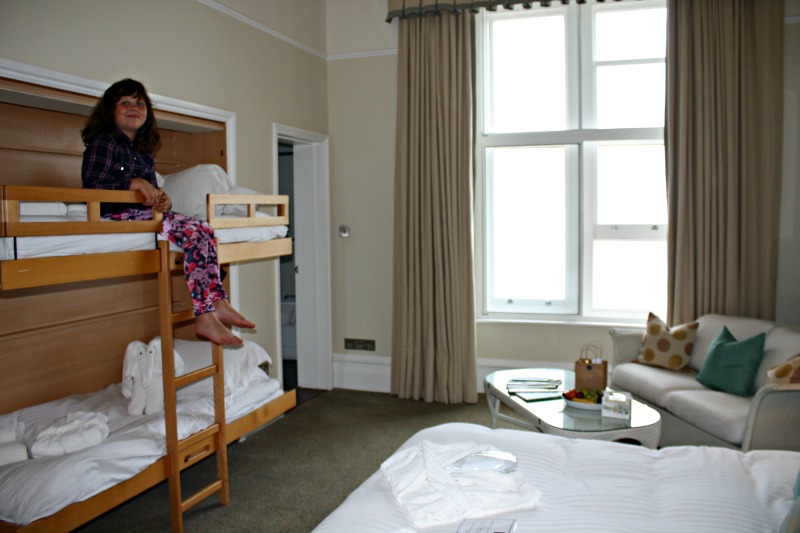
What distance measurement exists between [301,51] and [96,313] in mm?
2612

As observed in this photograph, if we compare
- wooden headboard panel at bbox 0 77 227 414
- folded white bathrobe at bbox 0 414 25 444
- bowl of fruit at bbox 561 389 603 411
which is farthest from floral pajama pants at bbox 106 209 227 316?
bowl of fruit at bbox 561 389 603 411

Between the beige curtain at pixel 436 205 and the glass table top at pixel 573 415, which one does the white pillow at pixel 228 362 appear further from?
the beige curtain at pixel 436 205

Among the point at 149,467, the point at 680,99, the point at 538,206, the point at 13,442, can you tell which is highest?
the point at 680,99

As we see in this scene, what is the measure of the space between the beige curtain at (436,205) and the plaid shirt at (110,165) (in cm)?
255

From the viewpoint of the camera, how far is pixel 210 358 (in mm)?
3475

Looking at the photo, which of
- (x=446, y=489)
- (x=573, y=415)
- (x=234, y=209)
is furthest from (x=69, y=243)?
(x=573, y=415)

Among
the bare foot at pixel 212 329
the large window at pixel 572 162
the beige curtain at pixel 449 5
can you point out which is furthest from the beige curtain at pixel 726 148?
the bare foot at pixel 212 329

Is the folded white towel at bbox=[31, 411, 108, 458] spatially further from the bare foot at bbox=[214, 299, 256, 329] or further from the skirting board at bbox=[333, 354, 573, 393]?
the skirting board at bbox=[333, 354, 573, 393]

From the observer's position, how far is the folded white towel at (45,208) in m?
2.38

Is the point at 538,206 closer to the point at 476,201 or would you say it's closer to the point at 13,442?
the point at 476,201

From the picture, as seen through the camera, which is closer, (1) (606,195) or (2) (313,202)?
(1) (606,195)

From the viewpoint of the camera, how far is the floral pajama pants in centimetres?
278

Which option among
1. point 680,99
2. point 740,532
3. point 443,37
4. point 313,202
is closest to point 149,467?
point 740,532

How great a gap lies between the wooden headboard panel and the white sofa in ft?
10.1
